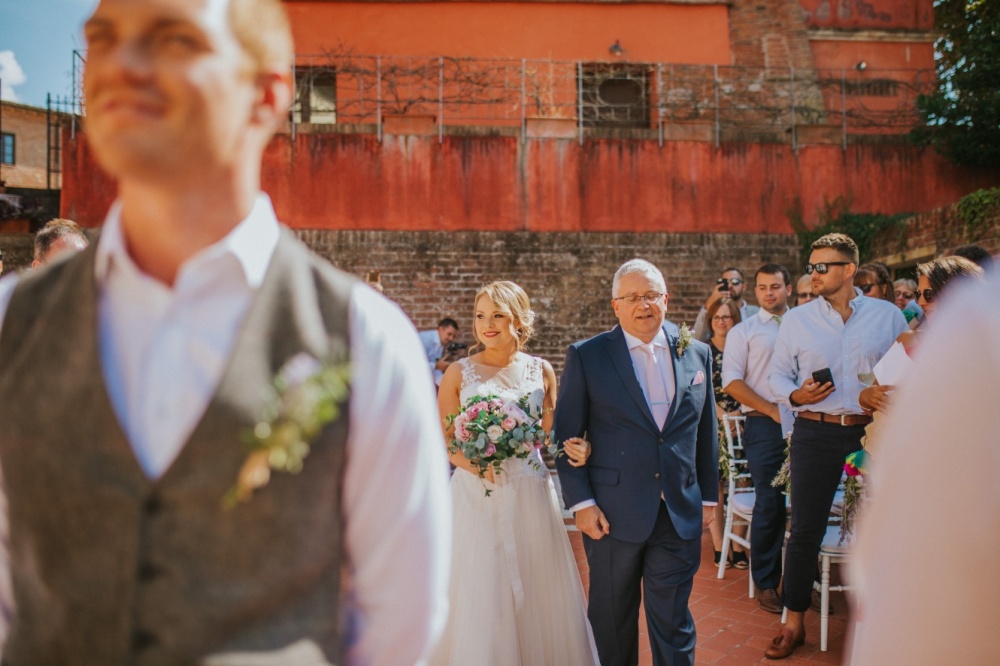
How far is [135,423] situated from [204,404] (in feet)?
0.39

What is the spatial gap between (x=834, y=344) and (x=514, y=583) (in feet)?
7.95

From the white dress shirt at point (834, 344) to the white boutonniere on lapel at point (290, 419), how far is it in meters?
3.82

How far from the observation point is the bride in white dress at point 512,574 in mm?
3850

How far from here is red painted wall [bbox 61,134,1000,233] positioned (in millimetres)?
13891

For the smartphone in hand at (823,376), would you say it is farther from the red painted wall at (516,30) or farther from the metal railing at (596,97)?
the red painted wall at (516,30)

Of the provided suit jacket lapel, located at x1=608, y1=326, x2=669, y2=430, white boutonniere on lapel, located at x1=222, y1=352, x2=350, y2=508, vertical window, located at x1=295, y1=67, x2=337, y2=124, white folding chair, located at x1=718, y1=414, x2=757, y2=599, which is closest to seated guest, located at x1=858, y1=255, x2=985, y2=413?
suit jacket lapel, located at x1=608, y1=326, x2=669, y2=430

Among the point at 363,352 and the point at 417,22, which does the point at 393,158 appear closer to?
the point at 417,22

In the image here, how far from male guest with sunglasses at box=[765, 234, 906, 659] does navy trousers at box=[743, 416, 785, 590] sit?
81 centimetres

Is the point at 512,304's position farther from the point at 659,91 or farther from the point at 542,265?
the point at 659,91

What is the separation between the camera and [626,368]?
3.73 meters

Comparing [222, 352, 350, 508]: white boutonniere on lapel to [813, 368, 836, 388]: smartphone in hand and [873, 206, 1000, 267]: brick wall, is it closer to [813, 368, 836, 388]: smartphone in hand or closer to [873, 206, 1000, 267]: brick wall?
[813, 368, 836, 388]: smartphone in hand

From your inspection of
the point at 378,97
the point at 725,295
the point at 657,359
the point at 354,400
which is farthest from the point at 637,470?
the point at 378,97

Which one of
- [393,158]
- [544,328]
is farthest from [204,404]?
[393,158]

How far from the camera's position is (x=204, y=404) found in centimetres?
110
